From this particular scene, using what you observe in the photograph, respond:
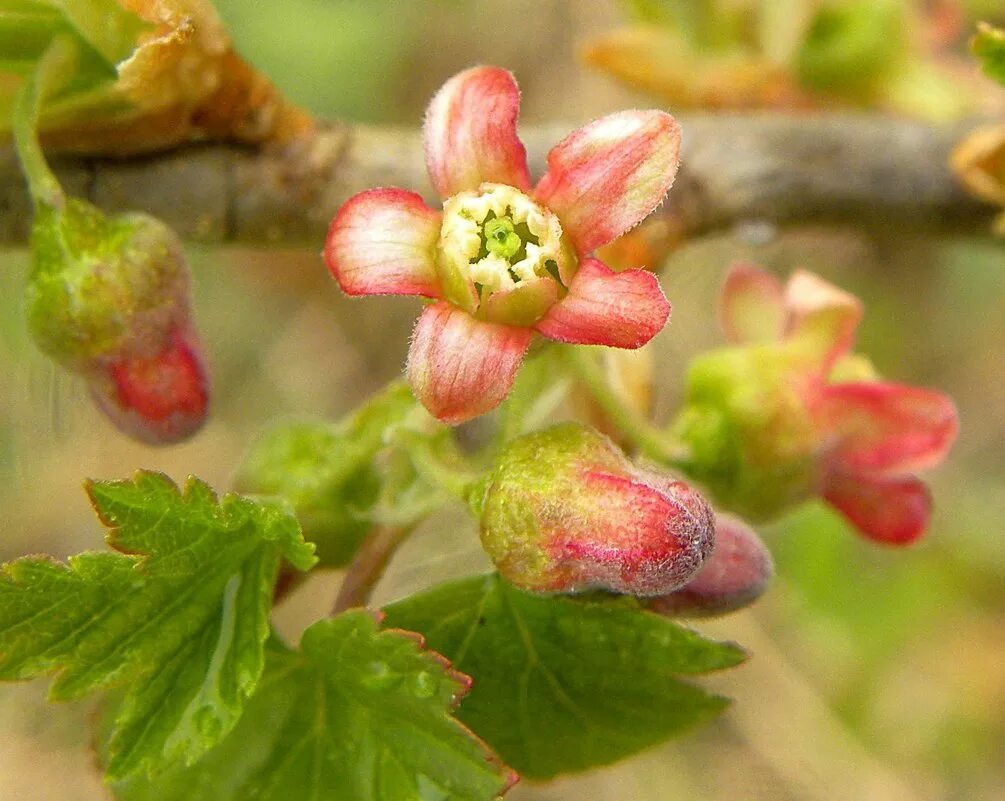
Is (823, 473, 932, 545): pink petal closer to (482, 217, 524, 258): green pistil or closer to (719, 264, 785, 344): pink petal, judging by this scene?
(719, 264, 785, 344): pink petal

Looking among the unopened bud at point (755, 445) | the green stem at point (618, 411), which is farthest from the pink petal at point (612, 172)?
the unopened bud at point (755, 445)

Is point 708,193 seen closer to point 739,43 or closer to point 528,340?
point 739,43

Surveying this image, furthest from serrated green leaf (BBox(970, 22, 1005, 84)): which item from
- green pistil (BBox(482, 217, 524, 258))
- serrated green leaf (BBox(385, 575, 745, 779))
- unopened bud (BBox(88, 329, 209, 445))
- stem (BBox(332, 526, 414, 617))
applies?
unopened bud (BBox(88, 329, 209, 445))

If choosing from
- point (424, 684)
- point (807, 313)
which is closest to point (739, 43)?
point (807, 313)

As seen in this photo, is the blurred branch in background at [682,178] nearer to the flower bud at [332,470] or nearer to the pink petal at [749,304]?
the pink petal at [749,304]

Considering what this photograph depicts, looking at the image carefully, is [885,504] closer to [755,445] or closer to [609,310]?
[755,445]

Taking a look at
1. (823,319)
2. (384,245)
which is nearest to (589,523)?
(384,245)
